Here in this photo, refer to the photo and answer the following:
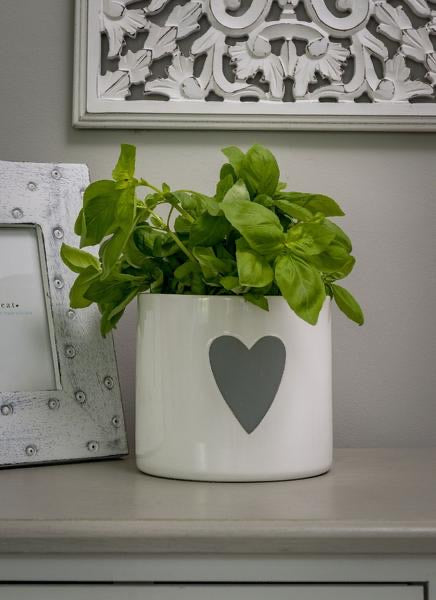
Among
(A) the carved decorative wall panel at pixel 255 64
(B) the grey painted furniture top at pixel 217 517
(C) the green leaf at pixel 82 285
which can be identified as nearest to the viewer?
(B) the grey painted furniture top at pixel 217 517

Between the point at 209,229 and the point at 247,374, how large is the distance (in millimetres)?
140

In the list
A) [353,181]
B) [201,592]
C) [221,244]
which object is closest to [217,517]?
[201,592]

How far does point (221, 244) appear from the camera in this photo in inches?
28.6

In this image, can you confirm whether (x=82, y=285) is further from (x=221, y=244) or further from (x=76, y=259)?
(x=221, y=244)

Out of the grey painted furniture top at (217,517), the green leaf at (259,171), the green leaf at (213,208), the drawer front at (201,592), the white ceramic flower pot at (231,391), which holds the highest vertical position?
the green leaf at (259,171)

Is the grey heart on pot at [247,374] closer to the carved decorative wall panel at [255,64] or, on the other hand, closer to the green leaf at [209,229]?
the green leaf at [209,229]

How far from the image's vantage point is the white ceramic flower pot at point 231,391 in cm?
70

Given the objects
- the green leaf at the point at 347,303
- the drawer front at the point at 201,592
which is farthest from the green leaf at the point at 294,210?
the drawer front at the point at 201,592

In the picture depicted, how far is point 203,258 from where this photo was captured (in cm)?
70

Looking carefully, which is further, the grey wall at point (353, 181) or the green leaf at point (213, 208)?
the grey wall at point (353, 181)

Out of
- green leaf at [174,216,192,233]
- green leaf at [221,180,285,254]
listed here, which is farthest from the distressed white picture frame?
green leaf at [221,180,285,254]

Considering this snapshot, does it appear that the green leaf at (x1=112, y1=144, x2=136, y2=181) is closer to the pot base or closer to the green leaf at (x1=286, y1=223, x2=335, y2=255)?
the green leaf at (x1=286, y1=223, x2=335, y2=255)

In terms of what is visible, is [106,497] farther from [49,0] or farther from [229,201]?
[49,0]

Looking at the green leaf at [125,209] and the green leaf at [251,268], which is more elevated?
the green leaf at [125,209]
